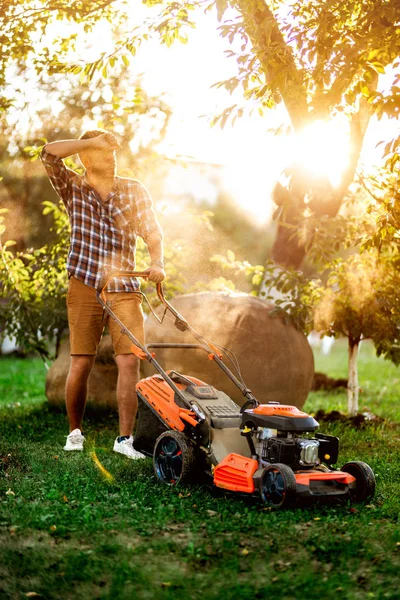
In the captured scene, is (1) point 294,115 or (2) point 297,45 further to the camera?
(1) point 294,115

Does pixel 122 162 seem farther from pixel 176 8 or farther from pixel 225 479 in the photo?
pixel 225 479

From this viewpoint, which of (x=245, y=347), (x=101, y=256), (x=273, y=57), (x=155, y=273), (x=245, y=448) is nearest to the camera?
(x=245, y=448)

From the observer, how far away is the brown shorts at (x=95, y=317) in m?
5.29

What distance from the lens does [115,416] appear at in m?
7.07

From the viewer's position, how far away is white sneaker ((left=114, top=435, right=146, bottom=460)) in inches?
199

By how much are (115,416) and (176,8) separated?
11.2 ft

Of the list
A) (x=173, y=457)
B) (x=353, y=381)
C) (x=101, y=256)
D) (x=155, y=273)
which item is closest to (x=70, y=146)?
(x=101, y=256)

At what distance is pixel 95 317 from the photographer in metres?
5.42

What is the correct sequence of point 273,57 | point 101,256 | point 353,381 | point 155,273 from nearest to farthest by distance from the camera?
point 155,273, point 273,57, point 101,256, point 353,381

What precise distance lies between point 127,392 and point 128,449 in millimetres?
367

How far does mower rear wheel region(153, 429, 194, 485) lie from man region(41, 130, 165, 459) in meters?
0.72

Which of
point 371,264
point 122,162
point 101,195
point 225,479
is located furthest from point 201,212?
point 225,479

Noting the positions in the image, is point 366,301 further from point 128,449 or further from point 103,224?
point 128,449

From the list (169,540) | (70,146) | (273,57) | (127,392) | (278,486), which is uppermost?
(273,57)
